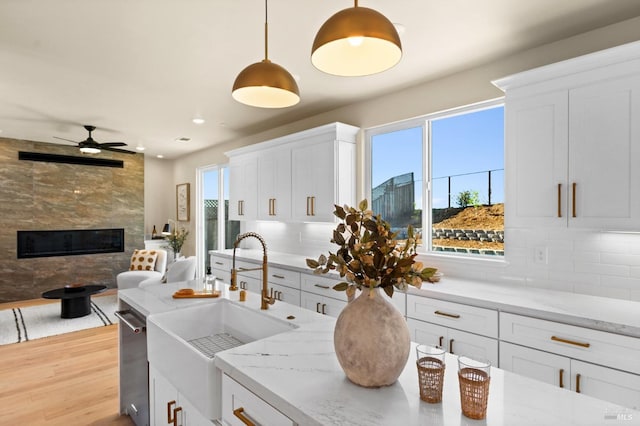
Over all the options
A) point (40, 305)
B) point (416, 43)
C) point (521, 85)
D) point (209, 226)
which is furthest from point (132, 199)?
point (521, 85)

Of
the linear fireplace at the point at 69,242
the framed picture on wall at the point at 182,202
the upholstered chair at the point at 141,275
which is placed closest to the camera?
the upholstered chair at the point at 141,275

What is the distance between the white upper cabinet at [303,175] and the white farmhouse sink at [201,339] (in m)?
1.87

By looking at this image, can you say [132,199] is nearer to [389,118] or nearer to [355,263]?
[389,118]

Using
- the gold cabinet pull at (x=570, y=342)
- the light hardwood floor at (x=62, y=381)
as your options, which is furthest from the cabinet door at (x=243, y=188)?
the gold cabinet pull at (x=570, y=342)

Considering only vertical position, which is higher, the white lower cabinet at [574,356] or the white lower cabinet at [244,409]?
the white lower cabinet at [244,409]

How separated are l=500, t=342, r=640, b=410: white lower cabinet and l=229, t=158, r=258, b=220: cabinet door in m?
3.50

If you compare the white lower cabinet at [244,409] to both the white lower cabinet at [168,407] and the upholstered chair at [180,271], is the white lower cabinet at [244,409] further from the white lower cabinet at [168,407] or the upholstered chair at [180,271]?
the upholstered chair at [180,271]

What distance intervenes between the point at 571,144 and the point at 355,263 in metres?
1.98

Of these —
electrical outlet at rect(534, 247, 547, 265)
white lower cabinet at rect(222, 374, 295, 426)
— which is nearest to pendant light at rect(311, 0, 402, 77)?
white lower cabinet at rect(222, 374, 295, 426)


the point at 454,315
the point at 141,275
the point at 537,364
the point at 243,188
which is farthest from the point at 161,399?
the point at 141,275

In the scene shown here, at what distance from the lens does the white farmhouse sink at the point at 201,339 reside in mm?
1300

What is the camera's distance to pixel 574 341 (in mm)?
1878

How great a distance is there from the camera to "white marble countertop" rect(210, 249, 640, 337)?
1.83 metres

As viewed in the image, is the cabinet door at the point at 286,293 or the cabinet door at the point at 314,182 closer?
the cabinet door at the point at 286,293
